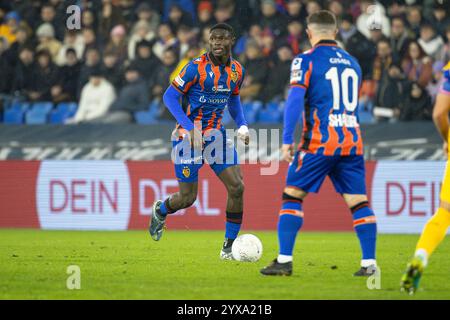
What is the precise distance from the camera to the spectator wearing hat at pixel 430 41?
1533 cm

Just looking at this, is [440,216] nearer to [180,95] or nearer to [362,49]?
[180,95]

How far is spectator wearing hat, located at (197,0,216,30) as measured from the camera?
1723 cm

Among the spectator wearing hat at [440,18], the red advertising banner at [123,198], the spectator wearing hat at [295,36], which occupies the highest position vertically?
the spectator wearing hat at [440,18]

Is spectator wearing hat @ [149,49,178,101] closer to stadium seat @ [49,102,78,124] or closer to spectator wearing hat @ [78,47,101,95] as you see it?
spectator wearing hat @ [78,47,101,95]

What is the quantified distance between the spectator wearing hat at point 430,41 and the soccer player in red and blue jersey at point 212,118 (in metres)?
6.30

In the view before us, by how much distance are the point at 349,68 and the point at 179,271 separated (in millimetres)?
2388

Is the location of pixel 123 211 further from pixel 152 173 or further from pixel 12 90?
pixel 12 90

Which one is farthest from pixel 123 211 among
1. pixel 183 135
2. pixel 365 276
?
pixel 365 276

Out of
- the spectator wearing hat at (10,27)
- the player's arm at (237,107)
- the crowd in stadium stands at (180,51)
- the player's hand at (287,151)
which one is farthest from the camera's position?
the spectator wearing hat at (10,27)

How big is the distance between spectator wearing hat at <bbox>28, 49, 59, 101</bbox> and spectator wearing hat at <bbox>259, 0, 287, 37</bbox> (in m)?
3.94

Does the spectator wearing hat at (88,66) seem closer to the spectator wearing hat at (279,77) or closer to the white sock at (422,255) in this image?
the spectator wearing hat at (279,77)

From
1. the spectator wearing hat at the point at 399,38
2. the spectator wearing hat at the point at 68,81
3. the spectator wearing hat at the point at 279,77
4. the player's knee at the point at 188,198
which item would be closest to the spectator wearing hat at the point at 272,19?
the spectator wearing hat at the point at 279,77

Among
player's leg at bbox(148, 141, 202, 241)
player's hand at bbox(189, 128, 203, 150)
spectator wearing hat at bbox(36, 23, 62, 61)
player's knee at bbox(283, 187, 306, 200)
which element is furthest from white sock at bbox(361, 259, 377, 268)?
spectator wearing hat at bbox(36, 23, 62, 61)

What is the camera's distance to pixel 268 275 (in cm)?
796
